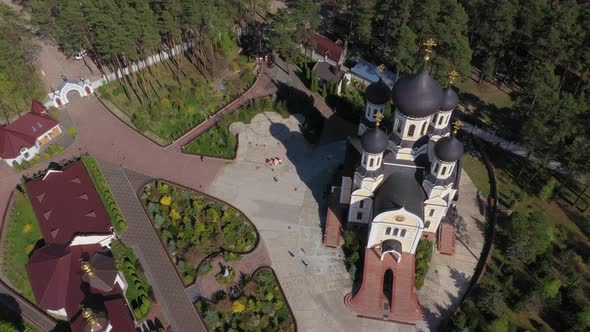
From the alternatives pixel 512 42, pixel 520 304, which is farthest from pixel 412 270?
pixel 512 42

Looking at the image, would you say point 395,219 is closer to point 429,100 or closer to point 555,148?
point 429,100

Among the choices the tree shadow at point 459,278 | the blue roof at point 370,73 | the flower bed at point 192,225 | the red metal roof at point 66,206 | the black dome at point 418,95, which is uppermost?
the black dome at point 418,95

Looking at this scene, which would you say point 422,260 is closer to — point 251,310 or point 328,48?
point 251,310

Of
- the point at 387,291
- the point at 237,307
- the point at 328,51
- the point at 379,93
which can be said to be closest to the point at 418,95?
the point at 379,93

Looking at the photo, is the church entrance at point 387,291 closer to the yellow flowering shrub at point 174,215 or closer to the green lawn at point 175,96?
the yellow flowering shrub at point 174,215

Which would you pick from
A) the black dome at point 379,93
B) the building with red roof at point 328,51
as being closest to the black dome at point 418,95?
the black dome at point 379,93
